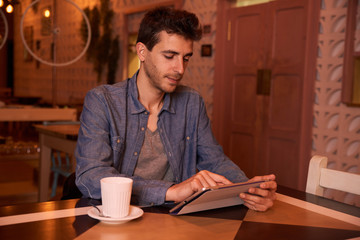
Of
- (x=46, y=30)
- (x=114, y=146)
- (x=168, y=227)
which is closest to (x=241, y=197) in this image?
(x=168, y=227)

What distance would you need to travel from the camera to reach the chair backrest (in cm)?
146

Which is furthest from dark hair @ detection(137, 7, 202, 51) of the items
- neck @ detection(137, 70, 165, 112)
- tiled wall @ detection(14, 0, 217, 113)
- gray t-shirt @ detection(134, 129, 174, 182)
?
tiled wall @ detection(14, 0, 217, 113)

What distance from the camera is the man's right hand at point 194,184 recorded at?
129 cm

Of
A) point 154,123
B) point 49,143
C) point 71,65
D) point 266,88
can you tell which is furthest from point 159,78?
point 71,65

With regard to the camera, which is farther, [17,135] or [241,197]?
[17,135]

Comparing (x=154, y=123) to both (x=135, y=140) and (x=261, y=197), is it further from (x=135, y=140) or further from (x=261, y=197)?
(x=261, y=197)

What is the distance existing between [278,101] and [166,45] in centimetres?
260

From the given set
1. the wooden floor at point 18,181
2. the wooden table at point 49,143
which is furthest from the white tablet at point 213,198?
the wooden floor at point 18,181

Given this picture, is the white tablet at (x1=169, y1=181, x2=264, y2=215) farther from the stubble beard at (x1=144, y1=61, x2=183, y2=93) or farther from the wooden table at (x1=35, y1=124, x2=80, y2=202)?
the wooden table at (x1=35, y1=124, x2=80, y2=202)

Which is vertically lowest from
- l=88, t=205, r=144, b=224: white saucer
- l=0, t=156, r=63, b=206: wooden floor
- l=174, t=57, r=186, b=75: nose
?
l=0, t=156, r=63, b=206: wooden floor

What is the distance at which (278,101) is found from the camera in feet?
13.3

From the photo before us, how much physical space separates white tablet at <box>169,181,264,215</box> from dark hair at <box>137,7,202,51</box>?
2.28 ft

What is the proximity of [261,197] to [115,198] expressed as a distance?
44 centimetres

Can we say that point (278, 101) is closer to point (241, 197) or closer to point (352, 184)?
point (352, 184)
